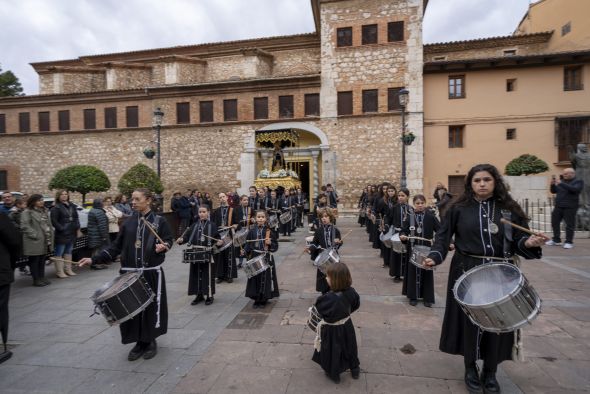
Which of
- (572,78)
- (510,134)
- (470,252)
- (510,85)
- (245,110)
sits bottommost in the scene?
(470,252)

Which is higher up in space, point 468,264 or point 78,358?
point 468,264

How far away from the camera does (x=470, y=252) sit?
3.01 m

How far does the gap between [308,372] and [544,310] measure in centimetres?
395

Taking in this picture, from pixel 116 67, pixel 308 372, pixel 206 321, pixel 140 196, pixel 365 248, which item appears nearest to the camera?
pixel 308 372

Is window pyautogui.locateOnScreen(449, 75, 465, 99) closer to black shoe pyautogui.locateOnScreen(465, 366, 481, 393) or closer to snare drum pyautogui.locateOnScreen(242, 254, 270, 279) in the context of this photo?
snare drum pyautogui.locateOnScreen(242, 254, 270, 279)

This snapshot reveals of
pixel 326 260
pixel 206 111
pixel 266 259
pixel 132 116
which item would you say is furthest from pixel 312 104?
pixel 326 260

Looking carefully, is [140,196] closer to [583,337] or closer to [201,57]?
[583,337]

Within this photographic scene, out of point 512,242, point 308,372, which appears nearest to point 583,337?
point 512,242

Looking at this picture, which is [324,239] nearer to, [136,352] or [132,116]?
[136,352]

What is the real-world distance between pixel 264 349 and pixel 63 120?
87.8ft

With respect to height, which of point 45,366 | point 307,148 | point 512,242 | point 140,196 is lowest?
point 45,366

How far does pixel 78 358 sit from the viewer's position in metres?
3.67

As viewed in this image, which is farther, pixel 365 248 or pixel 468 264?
pixel 365 248

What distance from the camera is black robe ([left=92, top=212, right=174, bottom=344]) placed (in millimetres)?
3701
